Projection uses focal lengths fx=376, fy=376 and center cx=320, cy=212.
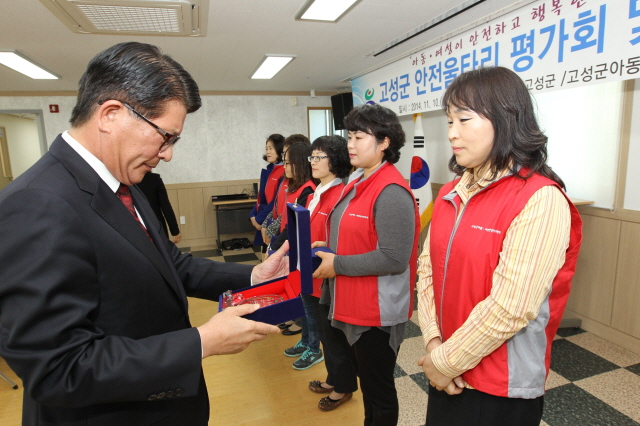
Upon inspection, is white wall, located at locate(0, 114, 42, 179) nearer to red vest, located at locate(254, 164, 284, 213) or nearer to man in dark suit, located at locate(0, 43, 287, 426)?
red vest, located at locate(254, 164, 284, 213)

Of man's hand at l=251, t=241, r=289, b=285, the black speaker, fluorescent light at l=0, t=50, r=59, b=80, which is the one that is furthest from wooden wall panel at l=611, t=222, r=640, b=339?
fluorescent light at l=0, t=50, r=59, b=80

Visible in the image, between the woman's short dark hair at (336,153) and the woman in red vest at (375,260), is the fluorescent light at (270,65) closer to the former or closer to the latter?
the woman's short dark hair at (336,153)

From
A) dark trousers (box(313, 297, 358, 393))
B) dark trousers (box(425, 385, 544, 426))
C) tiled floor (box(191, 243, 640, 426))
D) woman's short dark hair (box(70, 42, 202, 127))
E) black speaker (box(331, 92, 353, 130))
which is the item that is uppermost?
black speaker (box(331, 92, 353, 130))

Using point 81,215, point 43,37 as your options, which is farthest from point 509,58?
point 43,37

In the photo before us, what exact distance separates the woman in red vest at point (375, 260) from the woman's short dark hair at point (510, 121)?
598mm

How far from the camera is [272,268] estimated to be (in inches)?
54.1

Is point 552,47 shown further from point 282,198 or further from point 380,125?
point 282,198

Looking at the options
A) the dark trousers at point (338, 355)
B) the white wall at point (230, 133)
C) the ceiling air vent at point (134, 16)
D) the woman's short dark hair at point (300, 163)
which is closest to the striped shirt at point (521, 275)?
the dark trousers at point (338, 355)

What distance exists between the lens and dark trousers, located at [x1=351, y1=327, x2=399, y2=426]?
1.63 metres

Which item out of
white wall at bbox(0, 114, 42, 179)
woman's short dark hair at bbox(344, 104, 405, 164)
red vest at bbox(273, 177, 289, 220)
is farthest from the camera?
white wall at bbox(0, 114, 42, 179)

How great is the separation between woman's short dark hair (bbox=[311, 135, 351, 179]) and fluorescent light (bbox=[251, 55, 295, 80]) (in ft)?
7.51

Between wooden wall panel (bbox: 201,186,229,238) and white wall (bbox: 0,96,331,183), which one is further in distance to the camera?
wooden wall panel (bbox: 201,186,229,238)

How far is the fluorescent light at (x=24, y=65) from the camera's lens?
12.3ft

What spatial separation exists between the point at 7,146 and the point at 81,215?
803 centimetres
